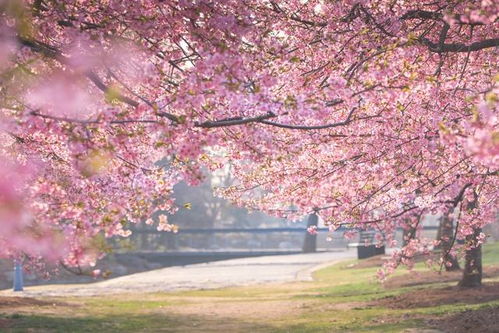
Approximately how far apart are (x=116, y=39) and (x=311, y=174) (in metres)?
5.26

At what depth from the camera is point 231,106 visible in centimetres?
876

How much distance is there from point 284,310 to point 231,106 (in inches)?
472

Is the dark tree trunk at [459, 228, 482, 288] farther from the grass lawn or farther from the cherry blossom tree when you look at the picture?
the cherry blossom tree

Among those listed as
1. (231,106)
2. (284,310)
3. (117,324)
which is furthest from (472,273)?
(231,106)

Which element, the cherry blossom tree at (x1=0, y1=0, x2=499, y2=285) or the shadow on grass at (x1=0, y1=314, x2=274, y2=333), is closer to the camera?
the cherry blossom tree at (x1=0, y1=0, x2=499, y2=285)

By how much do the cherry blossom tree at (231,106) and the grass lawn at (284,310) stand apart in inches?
81.3

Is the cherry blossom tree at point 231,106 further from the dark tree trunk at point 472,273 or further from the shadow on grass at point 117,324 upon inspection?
the dark tree trunk at point 472,273

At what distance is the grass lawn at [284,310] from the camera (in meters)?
15.7

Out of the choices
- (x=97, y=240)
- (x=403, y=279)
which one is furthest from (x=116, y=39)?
(x=403, y=279)

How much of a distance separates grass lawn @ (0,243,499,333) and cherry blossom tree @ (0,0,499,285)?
2.07 meters

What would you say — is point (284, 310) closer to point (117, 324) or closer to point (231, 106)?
point (117, 324)

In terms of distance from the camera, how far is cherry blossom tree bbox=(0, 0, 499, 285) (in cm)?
818

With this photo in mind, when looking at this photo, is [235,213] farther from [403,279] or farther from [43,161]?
[43,161]

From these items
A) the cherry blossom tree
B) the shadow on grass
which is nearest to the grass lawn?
the shadow on grass
